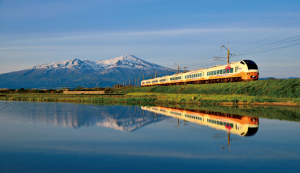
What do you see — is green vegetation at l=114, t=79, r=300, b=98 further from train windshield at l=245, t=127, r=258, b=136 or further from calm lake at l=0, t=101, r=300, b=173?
train windshield at l=245, t=127, r=258, b=136

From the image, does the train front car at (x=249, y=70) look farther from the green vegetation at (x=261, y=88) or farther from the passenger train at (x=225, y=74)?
the green vegetation at (x=261, y=88)

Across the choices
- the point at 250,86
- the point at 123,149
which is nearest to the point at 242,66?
the point at 250,86

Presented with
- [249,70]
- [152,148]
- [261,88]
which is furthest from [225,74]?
[152,148]

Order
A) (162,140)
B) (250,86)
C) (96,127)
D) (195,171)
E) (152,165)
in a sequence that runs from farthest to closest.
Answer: (250,86), (96,127), (162,140), (152,165), (195,171)

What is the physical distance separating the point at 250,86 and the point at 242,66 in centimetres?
412

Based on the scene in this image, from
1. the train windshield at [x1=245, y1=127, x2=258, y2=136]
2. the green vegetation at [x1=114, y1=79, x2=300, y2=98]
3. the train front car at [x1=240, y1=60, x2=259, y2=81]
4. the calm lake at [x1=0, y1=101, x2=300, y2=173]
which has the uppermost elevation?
the train front car at [x1=240, y1=60, x2=259, y2=81]

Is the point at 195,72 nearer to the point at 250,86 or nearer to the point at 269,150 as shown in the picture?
the point at 250,86

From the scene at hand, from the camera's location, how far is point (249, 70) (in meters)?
48.2

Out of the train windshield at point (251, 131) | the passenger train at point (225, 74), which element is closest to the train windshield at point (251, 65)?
the passenger train at point (225, 74)

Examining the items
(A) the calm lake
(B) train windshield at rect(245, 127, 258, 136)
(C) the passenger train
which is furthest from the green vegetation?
(B) train windshield at rect(245, 127, 258, 136)

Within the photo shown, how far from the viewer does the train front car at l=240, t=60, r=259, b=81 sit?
4822cm

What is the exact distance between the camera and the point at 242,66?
4906cm

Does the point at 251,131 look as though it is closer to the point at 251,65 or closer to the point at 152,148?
the point at 152,148

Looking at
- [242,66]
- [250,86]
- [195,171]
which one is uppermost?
[242,66]
